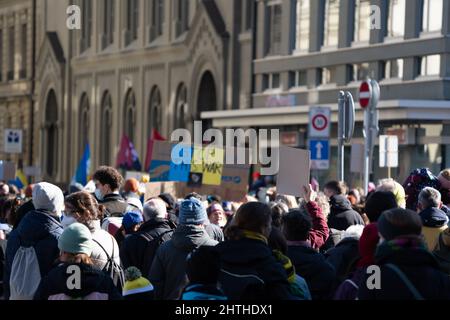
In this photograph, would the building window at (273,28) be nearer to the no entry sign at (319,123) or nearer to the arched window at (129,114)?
the arched window at (129,114)

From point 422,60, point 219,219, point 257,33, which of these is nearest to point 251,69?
point 257,33

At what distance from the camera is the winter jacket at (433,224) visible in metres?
11.4

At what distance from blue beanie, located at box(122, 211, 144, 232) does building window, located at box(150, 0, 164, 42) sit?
37.7 m

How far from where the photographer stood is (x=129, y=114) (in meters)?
51.2

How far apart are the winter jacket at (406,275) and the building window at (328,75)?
28.8 m

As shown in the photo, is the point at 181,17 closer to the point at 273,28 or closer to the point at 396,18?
the point at 273,28

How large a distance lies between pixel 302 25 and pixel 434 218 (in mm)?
27050

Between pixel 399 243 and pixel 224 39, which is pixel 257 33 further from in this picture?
pixel 399 243

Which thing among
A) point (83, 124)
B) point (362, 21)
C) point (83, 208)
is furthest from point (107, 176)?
point (83, 124)

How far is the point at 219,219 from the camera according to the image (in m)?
15.5

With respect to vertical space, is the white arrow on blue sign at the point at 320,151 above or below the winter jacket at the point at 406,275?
above

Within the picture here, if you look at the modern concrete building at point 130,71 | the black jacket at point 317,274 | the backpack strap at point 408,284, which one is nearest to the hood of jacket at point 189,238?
the black jacket at point 317,274

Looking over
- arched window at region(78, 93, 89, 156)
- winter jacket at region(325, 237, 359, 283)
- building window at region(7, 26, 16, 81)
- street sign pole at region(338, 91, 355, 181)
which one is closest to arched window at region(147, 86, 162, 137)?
arched window at region(78, 93, 89, 156)

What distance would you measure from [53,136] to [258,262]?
5245cm
